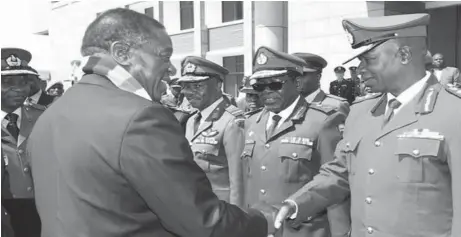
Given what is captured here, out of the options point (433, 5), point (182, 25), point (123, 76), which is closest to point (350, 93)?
Result: point (433, 5)

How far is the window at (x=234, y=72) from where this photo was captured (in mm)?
20094

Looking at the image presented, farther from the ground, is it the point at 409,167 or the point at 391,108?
the point at 391,108

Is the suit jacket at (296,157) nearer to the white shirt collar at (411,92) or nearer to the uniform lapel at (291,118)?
the uniform lapel at (291,118)

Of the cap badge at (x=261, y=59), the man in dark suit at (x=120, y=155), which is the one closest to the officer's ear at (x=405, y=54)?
the man in dark suit at (x=120, y=155)

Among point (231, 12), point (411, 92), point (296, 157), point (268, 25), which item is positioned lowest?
point (296, 157)

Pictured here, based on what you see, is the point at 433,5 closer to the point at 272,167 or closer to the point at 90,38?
the point at 272,167

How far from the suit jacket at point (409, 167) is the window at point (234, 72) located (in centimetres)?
1739

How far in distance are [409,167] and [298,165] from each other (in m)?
1.33

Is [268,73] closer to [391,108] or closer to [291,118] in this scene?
[291,118]

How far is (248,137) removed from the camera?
155 inches

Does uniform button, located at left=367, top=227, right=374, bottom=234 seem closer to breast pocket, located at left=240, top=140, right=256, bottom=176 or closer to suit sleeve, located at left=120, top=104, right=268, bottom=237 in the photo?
suit sleeve, located at left=120, top=104, right=268, bottom=237

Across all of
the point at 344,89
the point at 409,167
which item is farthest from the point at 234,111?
the point at 344,89

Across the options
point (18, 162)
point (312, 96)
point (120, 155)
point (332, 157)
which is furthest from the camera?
point (312, 96)

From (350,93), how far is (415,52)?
26.9 ft
